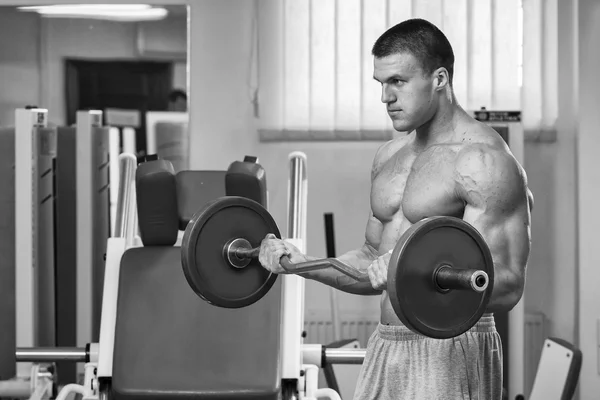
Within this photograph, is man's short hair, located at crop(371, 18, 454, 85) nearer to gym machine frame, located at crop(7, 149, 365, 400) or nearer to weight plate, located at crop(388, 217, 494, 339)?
weight plate, located at crop(388, 217, 494, 339)

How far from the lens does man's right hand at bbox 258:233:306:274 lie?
6.29 ft

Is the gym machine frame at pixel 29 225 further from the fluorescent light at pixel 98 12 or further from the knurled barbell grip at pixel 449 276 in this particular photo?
the knurled barbell grip at pixel 449 276

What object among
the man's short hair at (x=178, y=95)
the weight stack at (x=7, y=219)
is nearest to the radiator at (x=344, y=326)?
the man's short hair at (x=178, y=95)

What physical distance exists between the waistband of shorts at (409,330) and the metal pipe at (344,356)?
1.31m

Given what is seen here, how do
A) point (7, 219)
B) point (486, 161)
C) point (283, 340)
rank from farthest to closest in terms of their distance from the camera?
point (7, 219) → point (283, 340) → point (486, 161)

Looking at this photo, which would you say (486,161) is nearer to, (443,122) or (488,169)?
(488,169)

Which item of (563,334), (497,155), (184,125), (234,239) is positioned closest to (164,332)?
(234,239)

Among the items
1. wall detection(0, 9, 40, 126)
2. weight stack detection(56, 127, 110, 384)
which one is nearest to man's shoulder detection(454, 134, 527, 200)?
weight stack detection(56, 127, 110, 384)

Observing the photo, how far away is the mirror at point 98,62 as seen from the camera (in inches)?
197

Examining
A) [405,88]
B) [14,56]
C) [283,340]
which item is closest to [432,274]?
[405,88]

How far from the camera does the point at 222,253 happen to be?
211 cm

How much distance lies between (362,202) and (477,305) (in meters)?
3.36

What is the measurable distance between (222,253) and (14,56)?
331 cm

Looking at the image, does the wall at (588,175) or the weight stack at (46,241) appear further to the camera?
the wall at (588,175)
